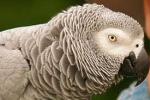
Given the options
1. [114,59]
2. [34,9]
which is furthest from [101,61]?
[34,9]

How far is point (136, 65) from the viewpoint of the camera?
102 centimetres

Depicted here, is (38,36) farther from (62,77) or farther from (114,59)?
(114,59)

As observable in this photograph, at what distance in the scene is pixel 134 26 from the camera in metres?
1.01

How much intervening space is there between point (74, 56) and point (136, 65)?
0.20m

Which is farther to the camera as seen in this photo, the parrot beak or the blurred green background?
the blurred green background

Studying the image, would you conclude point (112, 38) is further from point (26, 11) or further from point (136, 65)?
point (26, 11)

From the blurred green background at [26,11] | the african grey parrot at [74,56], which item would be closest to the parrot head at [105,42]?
the african grey parrot at [74,56]

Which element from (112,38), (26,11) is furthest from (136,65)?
(26,11)

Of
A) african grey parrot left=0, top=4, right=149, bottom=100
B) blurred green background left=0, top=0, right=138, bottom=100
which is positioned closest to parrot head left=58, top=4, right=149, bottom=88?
african grey parrot left=0, top=4, right=149, bottom=100

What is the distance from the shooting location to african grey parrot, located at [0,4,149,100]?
40.2 inches

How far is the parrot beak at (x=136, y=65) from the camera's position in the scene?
3.32ft

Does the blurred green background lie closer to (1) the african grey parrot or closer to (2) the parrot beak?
(1) the african grey parrot

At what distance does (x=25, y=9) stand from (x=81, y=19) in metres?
1.14

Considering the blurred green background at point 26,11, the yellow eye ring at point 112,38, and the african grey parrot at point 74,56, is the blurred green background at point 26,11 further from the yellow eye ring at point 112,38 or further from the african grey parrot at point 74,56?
the yellow eye ring at point 112,38
